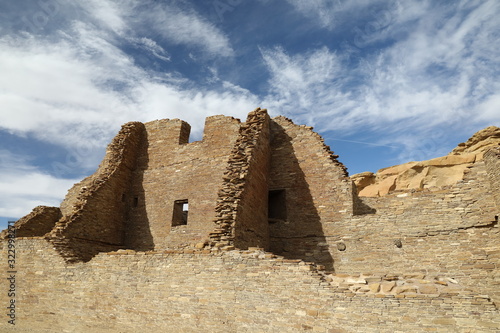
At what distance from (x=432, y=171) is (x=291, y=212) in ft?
54.1

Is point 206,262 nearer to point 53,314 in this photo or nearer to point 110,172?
point 53,314

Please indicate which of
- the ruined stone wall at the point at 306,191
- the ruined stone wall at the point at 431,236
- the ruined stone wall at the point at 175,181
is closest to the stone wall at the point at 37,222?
the ruined stone wall at the point at 175,181

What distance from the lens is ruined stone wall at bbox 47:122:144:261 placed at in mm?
13164

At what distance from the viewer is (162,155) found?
16.3m

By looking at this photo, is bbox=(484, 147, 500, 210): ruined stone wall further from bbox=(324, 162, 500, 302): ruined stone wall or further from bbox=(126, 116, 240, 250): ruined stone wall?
bbox=(126, 116, 240, 250): ruined stone wall

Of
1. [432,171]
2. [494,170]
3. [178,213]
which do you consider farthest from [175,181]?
[432,171]

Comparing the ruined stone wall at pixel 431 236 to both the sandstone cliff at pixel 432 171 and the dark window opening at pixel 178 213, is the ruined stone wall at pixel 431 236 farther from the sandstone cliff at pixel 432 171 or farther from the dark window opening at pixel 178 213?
the sandstone cliff at pixel 432 171

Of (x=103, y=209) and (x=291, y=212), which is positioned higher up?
(x=291, y=212)

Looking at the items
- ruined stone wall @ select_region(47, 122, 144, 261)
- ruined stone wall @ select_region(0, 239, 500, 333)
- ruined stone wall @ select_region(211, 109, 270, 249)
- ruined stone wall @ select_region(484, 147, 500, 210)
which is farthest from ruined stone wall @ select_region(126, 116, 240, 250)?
ruined stone wall @ select_region(484, 147, 500, 210)

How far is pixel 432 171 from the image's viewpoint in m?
24.9

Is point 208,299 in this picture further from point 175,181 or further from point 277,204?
point 175,181

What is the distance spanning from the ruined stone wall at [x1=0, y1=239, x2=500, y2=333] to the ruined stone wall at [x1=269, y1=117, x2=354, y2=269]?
4.05 metres

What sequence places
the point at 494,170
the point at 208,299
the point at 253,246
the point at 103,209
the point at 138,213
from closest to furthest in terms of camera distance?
the point at 208,299, the point at 494,170, the point at 253,246, the point at 103,209, the point at 138,213

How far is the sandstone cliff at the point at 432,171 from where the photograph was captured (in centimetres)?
2450
